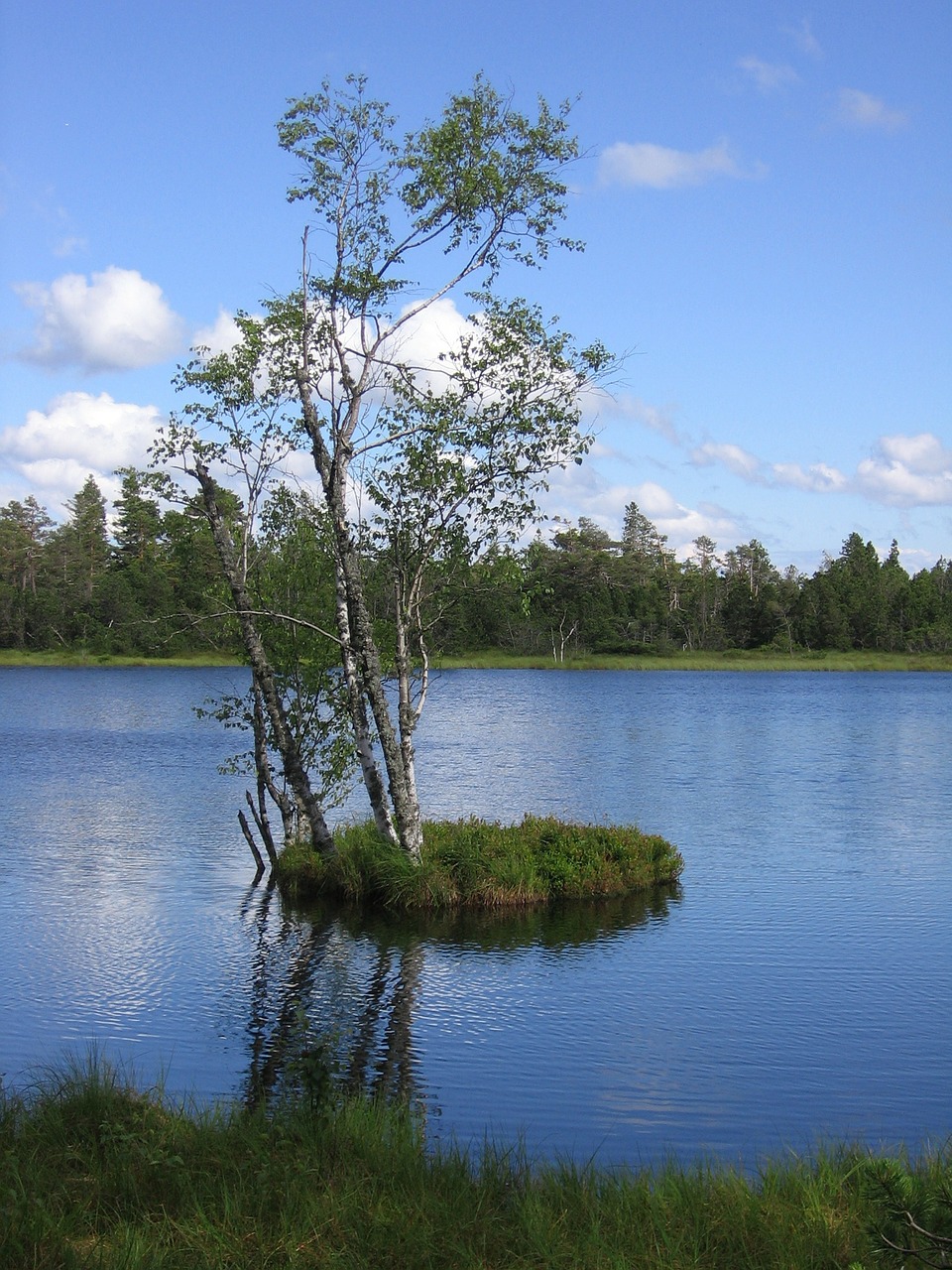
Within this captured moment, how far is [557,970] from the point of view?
18453 millimetres

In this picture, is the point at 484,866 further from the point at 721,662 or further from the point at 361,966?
the point at 721,662

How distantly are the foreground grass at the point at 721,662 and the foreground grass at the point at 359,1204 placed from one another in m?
119

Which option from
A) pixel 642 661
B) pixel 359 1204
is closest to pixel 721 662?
pixel 642 661

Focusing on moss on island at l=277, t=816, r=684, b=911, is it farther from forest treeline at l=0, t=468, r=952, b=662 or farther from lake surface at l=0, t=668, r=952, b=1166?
forest treeline at l=0, t=468, r=952, b=662

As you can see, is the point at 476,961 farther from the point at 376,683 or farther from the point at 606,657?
the point at 606,657

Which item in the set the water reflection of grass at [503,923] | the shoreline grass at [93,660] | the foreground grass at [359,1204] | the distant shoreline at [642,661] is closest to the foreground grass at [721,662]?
the distant shoreline at [642,661]

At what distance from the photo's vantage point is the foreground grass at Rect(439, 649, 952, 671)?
13425cm

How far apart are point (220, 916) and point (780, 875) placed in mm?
12369

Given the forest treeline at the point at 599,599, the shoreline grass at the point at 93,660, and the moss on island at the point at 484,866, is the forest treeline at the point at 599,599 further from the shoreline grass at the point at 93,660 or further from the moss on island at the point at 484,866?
the moss on island at the point at 484,866

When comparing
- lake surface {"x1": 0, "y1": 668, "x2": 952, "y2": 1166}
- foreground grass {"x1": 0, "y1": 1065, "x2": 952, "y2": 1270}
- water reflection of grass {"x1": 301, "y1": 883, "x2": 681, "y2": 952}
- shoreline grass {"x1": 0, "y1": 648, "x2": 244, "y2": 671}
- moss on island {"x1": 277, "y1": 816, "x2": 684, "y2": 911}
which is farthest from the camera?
shoreline grass {"x1": 0, "y1": 648, "x2": 244, "y2": 671}

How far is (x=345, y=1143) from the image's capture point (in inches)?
364

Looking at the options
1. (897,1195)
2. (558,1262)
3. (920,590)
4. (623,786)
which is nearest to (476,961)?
(558,1262)

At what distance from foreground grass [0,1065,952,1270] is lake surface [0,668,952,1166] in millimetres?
1835

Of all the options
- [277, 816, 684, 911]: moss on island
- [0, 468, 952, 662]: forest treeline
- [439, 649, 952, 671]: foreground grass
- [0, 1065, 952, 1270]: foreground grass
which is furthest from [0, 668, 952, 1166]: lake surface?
[439, 649, 952, 671]: foreground grass
